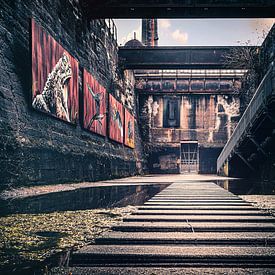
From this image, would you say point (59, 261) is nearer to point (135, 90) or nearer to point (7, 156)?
point (7, 156)

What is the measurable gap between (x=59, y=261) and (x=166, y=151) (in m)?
18.9

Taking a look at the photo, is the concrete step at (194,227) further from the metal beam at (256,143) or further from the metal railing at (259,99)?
the metal beam at (256,143)

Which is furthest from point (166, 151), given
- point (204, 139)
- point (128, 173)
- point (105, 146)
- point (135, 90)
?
point (105, 146)

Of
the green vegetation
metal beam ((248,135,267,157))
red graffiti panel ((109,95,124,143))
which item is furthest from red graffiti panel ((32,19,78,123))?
metal beam ((248,135,267,157))

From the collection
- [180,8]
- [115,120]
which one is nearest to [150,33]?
[115,120]

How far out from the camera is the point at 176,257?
130 cm

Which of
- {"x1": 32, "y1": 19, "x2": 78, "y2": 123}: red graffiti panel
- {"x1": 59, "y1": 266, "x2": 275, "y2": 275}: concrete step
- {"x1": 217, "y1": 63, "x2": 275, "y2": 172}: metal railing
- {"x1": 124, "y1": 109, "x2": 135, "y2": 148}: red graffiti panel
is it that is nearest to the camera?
{"x1": 59, "y1": 266, "x2": 275, "y2": 275}: concrete step

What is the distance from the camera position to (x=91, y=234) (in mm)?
1774

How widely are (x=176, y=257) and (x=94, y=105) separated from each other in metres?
7.74

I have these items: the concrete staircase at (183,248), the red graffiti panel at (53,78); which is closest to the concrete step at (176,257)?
the concrete staircase at (183,248)

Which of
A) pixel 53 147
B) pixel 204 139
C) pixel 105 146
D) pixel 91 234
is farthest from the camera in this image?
pixel 204 139

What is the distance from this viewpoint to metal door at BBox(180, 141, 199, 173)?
21200mm

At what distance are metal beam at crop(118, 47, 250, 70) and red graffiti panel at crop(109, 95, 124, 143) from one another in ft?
7.67

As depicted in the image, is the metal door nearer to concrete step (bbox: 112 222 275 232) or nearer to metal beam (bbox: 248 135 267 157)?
metal beam (bbox: 248 135 267 157)
